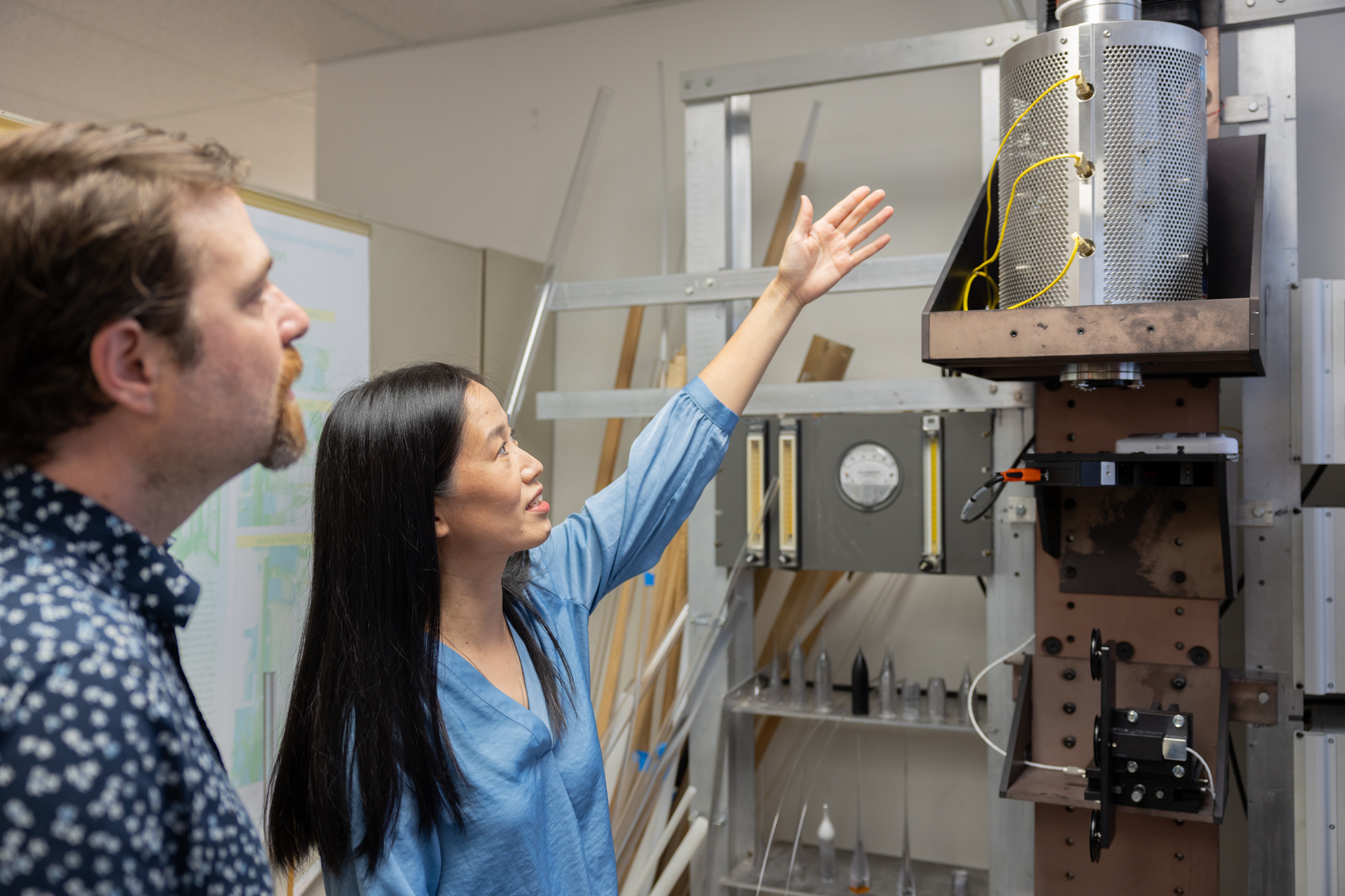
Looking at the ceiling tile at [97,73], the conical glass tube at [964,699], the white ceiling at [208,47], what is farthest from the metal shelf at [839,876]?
the ceiling tile at [97,73]

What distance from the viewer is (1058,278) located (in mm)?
1607

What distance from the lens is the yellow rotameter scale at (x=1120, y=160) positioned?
1.56m

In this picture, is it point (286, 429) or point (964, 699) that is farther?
point (964, 699)

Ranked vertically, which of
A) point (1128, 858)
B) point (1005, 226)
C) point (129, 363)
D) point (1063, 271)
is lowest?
point (1128, 858)

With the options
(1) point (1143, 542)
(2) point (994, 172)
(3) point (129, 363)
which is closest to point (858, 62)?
(2) point (994, 172)

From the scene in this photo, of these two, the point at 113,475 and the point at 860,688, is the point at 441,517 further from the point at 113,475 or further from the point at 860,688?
the point at 860,688

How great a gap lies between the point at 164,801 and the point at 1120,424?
71.1 inches

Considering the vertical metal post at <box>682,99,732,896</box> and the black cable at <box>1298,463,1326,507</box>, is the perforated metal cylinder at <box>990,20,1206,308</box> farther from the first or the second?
the black cable at <box>1298,463,1326,507</box>

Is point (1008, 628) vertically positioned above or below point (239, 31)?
below

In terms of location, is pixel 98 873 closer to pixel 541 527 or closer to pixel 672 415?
pixel 541 527

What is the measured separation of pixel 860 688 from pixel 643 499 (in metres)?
1.27

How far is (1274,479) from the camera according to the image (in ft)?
6.25

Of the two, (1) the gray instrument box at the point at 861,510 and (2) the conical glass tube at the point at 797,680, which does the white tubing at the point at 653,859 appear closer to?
(2) the conical glass tube at the point at 797,680

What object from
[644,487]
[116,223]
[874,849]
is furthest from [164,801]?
[874,849]
